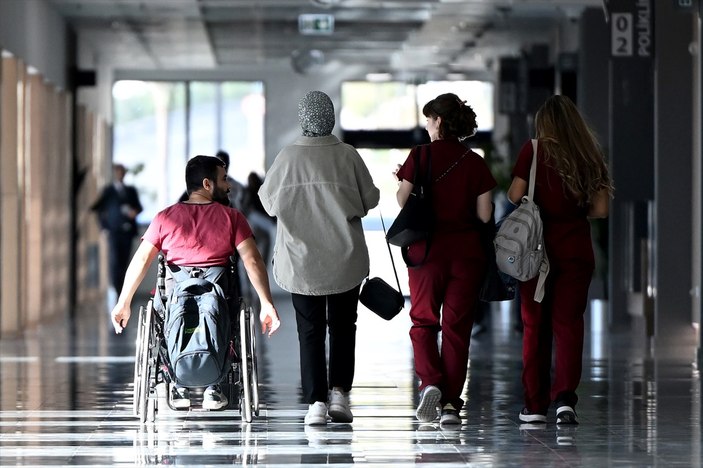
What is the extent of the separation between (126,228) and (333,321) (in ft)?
32.2

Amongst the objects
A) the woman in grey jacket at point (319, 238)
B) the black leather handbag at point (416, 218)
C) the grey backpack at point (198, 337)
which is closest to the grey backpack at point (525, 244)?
the black leather handbag at point (416, 218)

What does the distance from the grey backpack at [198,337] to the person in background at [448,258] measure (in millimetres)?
915

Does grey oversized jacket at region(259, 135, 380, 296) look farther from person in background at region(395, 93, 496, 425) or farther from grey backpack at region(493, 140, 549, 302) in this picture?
grey backpack at region(493, 140, 549, 302)

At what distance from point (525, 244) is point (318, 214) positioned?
0.95 metres

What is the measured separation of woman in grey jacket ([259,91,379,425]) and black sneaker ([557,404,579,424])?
99 cm

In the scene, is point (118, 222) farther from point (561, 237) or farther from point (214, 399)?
point (561, 237)

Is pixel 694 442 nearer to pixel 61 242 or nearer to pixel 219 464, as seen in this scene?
pixel 219 464

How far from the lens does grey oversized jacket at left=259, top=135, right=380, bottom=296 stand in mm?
6527

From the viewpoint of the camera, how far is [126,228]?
16.1 meters

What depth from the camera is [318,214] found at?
258 inches

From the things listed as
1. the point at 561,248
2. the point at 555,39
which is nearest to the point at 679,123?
the point at 555,39

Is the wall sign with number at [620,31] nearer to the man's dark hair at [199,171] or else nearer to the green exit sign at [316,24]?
the green exit sign at [316,24]

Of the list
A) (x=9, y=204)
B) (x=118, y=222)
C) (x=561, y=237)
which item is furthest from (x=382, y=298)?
(x=118, y=222)

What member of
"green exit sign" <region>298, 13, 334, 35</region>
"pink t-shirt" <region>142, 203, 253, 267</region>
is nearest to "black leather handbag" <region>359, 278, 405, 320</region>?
"pink t-shirt" <region>142, 203, 253, 267</region>
